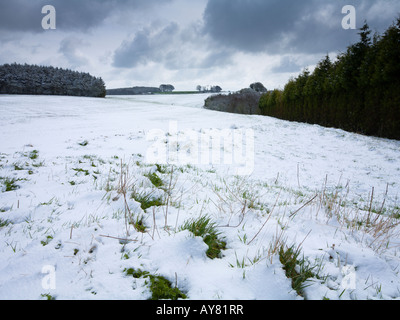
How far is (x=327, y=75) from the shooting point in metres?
15.5

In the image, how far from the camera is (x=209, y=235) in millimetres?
1918

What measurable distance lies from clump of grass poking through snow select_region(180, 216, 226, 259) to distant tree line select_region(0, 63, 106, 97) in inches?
964

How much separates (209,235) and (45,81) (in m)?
25.3

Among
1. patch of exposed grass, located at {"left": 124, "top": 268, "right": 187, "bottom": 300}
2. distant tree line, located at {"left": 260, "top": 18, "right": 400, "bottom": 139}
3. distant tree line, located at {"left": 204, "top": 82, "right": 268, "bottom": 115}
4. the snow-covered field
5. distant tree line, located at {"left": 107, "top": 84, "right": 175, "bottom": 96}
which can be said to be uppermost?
distant tree line, located at {"left": 107, "top": 84, "right": 175, "bottom": 96}

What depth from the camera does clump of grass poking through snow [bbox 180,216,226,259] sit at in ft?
5.90

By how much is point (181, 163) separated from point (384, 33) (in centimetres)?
1352

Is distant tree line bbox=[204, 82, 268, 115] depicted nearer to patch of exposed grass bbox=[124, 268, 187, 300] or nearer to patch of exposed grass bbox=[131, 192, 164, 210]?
patch of exposed grass bbox=[131, 192, 164, 210]

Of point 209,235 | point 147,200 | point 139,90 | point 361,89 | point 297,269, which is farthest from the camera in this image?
point 139,90

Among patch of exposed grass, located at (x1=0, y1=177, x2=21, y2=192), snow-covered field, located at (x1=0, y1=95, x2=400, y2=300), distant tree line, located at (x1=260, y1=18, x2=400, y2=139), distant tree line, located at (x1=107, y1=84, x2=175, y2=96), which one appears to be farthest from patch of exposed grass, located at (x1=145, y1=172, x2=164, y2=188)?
distant tree line, located at (x1=107, y1=84, x2=175, y2=96)

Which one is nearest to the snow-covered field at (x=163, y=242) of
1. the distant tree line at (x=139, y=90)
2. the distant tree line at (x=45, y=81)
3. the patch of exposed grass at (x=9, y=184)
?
the patch of exposed grass at (x=9, y=184)

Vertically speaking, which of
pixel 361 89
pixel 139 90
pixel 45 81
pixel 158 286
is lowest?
pixel 158 286

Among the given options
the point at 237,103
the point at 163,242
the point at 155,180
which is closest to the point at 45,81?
the point at 155,180

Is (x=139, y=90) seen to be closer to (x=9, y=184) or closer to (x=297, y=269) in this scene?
(x=9, y=184)

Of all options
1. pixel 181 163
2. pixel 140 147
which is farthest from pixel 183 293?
pixel 140 147
